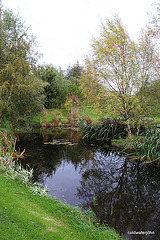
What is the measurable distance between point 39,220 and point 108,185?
8.91 feet

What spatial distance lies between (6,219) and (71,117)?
17.6 meters

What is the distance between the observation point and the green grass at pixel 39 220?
2047mm

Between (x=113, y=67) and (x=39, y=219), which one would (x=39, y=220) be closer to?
(x=39, y=219)

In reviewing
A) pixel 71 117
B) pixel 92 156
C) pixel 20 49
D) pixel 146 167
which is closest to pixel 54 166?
pixel 92 156

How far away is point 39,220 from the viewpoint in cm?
235

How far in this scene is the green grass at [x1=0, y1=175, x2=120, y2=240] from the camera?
2.05m

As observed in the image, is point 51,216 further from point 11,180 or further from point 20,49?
point 20,49

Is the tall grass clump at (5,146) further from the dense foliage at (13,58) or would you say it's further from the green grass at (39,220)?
the green grass at (39,220)

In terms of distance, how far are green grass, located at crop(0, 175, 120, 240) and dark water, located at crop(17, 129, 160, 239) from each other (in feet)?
1.98

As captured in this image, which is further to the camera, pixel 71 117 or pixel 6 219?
pixel 71 117

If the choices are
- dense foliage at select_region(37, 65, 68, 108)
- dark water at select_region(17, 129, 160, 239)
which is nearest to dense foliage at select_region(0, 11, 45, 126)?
dark water at select_region(17, 129, 160, 239)

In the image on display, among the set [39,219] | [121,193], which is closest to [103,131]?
[121,193]

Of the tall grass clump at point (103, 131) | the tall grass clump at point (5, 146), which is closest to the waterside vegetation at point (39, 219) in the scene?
the tall grass clump at point (5, 146)

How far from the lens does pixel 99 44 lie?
26.4ft
